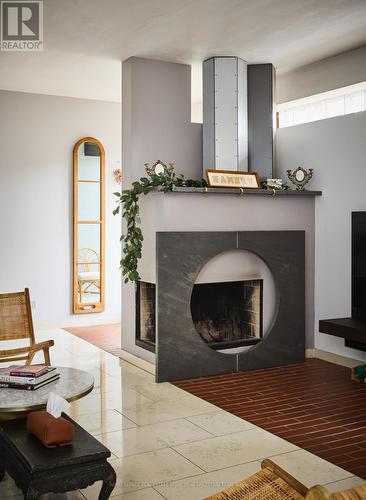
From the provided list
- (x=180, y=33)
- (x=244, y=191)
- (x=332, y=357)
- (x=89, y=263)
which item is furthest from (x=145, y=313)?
(x=180, y=33)

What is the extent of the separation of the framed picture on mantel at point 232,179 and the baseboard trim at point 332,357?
1761mm

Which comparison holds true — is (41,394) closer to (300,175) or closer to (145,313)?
(145,313)

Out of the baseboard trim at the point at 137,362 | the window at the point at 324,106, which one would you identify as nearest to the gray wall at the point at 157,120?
the window at the point at 324,106

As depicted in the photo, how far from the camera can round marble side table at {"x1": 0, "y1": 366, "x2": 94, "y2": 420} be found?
9.11ft

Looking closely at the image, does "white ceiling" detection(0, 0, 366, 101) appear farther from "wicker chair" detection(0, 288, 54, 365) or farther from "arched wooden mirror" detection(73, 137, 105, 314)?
"wicker chair" detection(0, 288, 54, 365)

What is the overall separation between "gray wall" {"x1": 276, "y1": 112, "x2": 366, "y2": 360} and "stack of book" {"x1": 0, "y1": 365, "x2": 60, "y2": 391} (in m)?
3.22

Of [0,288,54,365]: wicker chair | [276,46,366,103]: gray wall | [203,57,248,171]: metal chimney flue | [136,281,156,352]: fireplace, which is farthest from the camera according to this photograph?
[203,57,248,171]: metal chimney flue

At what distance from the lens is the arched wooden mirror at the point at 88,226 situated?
24.9 ft

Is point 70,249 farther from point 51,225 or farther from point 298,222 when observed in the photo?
point 298,222

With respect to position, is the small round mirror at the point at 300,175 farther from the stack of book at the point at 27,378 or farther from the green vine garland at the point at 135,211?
the stack of book at the point at 27,378

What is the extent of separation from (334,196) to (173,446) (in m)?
3.07

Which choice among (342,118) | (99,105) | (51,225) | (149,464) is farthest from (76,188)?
(149,464)

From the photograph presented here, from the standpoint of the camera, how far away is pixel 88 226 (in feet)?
25.2

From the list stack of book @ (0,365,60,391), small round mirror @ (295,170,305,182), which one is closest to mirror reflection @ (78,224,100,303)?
small round mirror @ (295,170,305,182)
